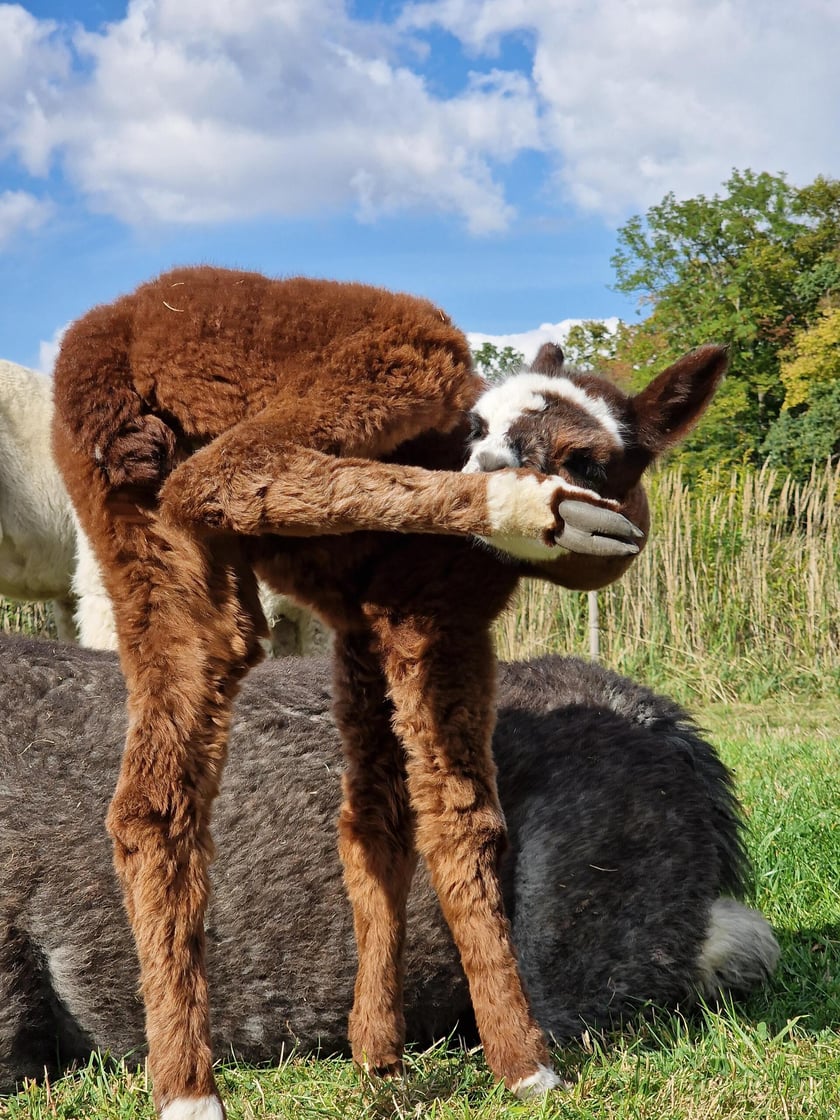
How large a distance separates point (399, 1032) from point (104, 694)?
59.3 inches

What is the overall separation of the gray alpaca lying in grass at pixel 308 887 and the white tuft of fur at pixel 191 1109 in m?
1.04

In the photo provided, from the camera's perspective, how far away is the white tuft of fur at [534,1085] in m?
2.58

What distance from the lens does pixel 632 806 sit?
143 inches

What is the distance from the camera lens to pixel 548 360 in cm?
346

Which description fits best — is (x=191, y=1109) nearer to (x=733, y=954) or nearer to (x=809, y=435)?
(x=733, y=954)

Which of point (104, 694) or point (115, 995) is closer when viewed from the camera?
point (115, 995)

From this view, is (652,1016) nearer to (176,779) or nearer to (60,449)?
(176,779)

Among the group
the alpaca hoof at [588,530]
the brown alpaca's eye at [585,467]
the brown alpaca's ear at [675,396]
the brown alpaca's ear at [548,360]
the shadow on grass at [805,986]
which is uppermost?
the brown alpaca's ear at [548,360]

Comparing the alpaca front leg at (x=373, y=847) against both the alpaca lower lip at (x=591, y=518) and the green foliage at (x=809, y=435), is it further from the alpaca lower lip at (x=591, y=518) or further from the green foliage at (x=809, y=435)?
the green foliage at (x=809, y=435)

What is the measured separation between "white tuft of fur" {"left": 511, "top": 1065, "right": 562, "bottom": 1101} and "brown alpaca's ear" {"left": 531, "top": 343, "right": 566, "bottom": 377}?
1930 millimetres

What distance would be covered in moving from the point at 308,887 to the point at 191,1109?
3.70 ft

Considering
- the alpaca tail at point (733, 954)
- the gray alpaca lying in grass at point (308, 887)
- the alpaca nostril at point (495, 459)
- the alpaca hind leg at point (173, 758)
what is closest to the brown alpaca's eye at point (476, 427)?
the alpaca nostril at point (495, 459)

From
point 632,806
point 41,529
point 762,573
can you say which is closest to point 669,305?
point 762,573

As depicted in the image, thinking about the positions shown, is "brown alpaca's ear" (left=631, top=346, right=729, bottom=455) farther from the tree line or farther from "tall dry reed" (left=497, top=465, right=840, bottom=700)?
the tree line
